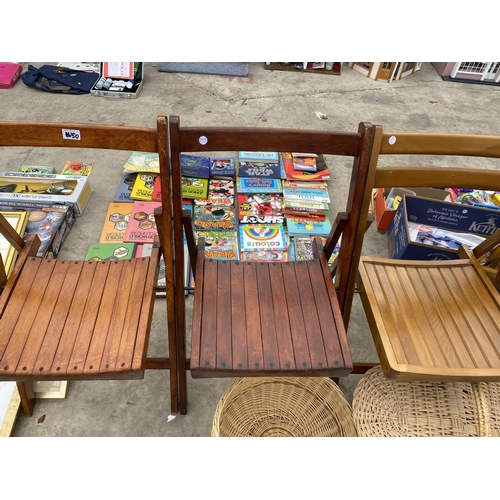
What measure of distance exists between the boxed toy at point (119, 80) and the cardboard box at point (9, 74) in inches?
30.0

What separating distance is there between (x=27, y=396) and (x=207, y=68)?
3.63 metres

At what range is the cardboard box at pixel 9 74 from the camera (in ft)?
13.0

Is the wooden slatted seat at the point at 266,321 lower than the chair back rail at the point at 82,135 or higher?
lower

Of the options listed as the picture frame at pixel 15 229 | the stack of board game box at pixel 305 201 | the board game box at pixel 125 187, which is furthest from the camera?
the board game box at pixel 125 187

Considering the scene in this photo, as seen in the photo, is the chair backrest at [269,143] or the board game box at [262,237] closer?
the chair backrest at [269,143]

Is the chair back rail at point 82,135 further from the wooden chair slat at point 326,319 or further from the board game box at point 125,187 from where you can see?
the board game box at point 125,187

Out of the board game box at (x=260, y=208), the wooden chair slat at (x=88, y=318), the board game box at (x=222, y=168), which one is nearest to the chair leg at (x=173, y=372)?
the wooden chair slat at (x=88, y=318)

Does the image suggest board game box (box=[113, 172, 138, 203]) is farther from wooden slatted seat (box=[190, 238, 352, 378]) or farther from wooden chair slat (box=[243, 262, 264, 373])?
wooden chair slat (box=[243, 262, 264, 373])

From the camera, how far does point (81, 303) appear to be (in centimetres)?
148

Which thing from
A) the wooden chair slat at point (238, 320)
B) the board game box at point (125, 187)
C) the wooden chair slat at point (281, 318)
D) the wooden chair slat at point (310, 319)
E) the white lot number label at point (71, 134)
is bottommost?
the board game box at point (125, 187)

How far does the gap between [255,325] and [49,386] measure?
1092 millimetres

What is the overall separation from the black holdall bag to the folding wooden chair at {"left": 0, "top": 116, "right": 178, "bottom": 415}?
9.14 ft

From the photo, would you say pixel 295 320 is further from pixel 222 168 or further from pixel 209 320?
pixel 222 168

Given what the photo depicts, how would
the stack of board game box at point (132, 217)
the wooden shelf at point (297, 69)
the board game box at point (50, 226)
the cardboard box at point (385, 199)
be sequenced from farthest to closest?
the wooden shelf at point (297, 69)
the cardboard box at point (385, 199)
the stack of board game box at point (132, 217)
the board game box at point (50, 226)
